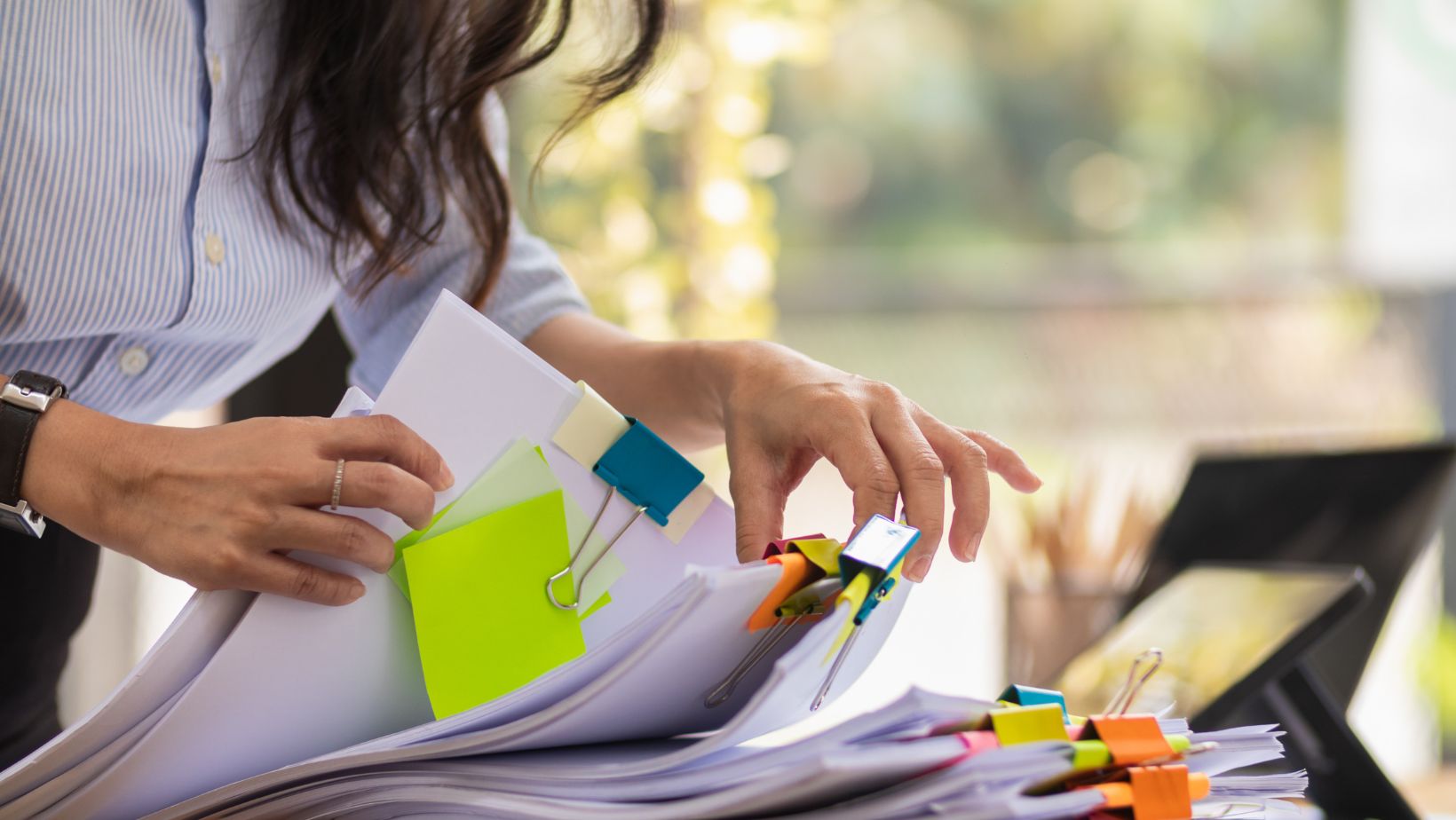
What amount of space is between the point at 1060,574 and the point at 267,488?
0.94 metres

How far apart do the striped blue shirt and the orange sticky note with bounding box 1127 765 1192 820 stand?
52 cm

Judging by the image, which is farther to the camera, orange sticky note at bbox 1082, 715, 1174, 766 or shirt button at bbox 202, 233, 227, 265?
shirt button at bbox 202, 233, 227, 265

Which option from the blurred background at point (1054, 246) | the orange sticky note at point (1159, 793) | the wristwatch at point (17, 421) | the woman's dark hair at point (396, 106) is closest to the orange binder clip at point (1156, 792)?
the orange sticky note at point (1159, 793)

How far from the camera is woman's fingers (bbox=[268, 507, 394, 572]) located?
434 millimetres

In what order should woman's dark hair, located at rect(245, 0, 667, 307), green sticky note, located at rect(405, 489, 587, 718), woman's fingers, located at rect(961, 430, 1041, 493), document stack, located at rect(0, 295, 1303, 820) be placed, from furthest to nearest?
woman's dark hair, located at rect(245, 0, 667, 307), woman's fingers, located at rect(961, 430, 1041, 493), green sticky note, located at rect(405, 489, 587, 718), document stack, located at rect(0, 295, 1303, 820)

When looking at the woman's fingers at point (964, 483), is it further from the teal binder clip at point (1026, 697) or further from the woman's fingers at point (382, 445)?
the woman's fingers at point (382, 445)

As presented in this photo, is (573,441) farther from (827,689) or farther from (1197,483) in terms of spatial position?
(1197,483)

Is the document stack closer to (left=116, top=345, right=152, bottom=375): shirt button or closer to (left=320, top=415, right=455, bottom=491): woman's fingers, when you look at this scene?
(left=320, top=415, right=455, bottom=491): woman's fingers

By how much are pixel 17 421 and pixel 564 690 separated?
0.26m

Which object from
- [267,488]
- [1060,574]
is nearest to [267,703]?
[267,488]

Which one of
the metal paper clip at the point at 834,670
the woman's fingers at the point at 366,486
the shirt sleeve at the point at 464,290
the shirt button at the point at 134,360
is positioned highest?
the shirt sleeve at the point at 464,290

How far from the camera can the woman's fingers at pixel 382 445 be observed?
0.45m

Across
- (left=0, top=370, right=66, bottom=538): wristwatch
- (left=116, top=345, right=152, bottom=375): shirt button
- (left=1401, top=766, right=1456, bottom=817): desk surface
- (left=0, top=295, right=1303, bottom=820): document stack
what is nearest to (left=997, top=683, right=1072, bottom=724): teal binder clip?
(left=0, top=295, right=1303, bottom=820): document stack

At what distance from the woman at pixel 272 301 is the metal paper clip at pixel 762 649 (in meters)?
0.08
